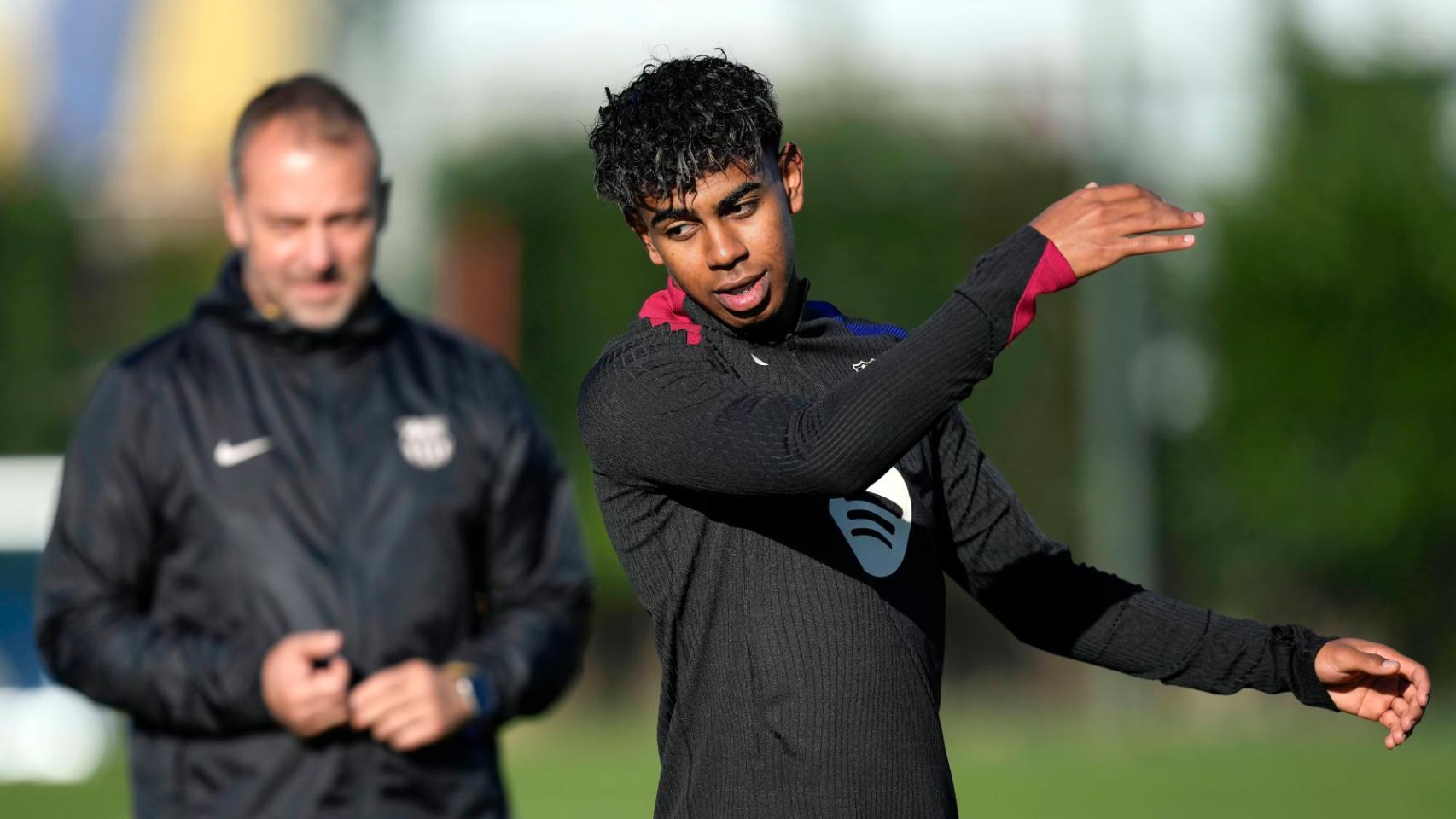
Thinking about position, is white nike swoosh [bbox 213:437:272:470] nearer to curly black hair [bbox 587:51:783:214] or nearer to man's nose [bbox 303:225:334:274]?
man's nose [bbox 303:225:334:274]

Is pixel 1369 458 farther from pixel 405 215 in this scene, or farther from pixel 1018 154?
pixel 405 215

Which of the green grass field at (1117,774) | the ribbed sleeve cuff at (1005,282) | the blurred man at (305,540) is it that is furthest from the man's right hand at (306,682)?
the green grass field at (1117,774)

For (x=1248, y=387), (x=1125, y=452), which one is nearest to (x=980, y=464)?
(x=1125, y=452)

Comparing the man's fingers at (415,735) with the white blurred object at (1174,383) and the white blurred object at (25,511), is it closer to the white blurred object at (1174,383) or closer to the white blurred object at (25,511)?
the white blurred object at (25,511)

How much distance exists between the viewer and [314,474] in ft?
13.1

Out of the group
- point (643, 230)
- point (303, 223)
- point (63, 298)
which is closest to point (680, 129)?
point (643, 230)

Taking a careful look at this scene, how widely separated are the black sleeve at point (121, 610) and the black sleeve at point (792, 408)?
41.9 inches

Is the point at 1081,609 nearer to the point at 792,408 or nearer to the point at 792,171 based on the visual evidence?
the point at 792,408

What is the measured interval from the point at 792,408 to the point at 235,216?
1747mm

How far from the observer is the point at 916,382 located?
2.73 m

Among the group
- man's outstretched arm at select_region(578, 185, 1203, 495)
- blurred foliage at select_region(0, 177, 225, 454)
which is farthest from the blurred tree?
man's outstretched arm at select_region(578, 185, 1203, 495)

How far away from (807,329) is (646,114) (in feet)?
1.46

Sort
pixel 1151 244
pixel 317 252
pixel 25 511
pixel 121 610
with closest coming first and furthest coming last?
pixel 1151 244, pixel 121 610, pixel 317 252, pixel 25 511

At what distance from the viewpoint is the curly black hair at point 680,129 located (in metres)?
3.12
